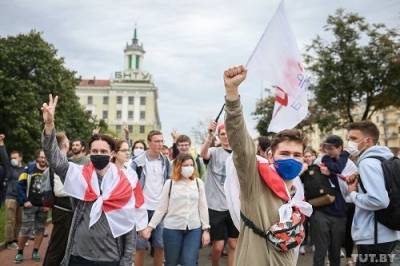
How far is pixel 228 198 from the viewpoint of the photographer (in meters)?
3.25

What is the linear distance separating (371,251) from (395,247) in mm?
255

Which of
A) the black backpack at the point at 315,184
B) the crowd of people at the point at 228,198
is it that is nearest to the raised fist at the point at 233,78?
the crowd of people at the point at 228,198

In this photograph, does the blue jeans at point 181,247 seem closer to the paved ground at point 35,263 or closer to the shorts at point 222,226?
the shorts at point 222,226

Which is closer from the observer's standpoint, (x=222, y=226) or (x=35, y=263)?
(x=222, y=226)

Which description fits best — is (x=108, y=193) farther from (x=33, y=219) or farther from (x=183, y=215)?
(x=33, y=219)

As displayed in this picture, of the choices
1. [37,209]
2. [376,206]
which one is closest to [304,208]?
[376,206]

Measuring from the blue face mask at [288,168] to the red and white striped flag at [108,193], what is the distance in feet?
6.25

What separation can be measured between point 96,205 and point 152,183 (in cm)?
301

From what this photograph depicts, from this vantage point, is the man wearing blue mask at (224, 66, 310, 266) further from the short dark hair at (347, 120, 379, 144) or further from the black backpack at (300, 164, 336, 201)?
the black backpack at (300, 164, 336, 201)

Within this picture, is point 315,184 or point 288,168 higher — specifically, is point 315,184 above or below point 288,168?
below

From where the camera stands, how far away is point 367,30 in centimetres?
2212

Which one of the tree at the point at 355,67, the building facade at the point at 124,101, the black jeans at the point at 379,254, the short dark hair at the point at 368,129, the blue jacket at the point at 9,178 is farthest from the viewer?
the building facade at the point at 124,101

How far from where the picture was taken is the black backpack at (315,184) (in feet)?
22.0

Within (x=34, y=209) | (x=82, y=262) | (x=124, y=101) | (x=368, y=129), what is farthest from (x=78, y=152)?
(x=124, y=101)
